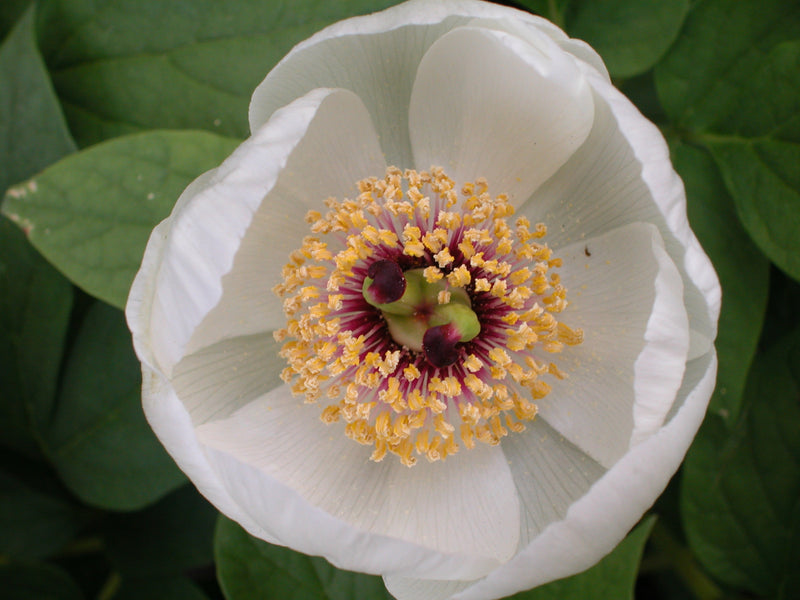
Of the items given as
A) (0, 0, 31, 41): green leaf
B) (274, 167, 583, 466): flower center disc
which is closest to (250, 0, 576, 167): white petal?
(274, 167, 583, 466): flower center disc

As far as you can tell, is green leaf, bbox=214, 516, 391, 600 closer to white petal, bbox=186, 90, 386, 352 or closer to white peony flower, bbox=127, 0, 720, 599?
white peony flower, bbox=127, 0, 720, 599

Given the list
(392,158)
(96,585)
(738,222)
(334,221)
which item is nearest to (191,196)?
(334,221)

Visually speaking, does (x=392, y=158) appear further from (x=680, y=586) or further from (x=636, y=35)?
(x=680, y=586)

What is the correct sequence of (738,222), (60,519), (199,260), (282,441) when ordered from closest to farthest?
(199,260)
(282,441)
(738,222)
(60,519)

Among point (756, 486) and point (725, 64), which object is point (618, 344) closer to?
point (756, 486)

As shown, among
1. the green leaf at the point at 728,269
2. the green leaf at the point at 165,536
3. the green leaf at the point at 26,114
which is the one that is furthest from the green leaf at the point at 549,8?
the green leaf at the point at 165,536

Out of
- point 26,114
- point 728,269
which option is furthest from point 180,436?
point 728,269
